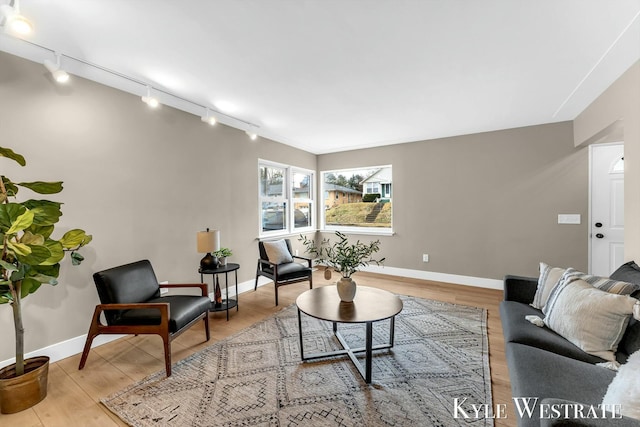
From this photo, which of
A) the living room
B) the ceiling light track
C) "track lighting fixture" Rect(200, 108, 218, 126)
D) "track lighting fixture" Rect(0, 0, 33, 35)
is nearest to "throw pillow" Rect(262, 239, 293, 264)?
the living room

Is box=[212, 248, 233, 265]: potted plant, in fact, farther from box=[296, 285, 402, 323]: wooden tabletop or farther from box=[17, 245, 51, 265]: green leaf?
box=[17, 245, 51, 265]: green leaf

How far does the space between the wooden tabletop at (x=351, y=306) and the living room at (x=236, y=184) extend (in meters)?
1.44

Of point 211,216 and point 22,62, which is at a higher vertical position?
point 22,62

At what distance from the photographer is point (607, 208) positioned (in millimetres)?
3381

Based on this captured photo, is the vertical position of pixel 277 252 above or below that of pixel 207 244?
below

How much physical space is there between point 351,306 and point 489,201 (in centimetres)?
319

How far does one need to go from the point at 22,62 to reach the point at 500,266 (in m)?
5.81

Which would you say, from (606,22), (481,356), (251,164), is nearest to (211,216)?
(251,164)

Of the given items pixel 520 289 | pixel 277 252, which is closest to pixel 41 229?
pixel 277 252

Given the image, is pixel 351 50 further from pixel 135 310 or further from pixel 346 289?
pixel 135 310

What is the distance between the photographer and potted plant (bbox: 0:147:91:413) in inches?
61.6

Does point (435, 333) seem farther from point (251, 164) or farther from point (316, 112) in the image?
point (251, 164)

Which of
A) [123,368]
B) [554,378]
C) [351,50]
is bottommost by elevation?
[123,368]

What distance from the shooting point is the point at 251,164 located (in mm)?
4102
